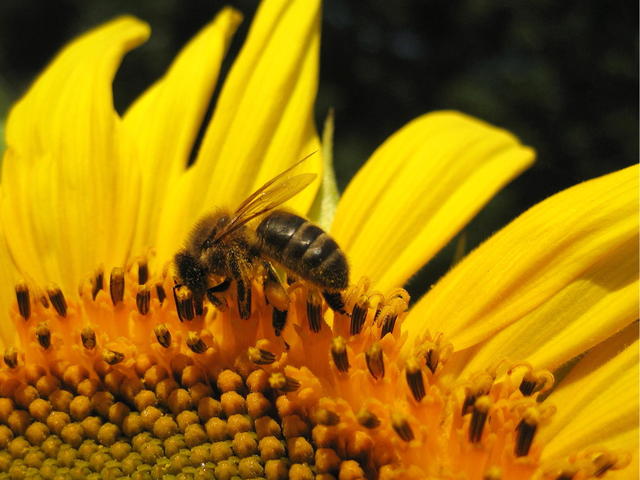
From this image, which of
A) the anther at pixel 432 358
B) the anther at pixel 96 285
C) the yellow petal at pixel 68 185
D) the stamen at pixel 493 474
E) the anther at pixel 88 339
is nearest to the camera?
the stamen at pixel 493 474

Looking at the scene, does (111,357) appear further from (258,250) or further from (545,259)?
(545,259)

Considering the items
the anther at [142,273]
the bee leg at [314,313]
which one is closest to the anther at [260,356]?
the bee leg at [314,313]

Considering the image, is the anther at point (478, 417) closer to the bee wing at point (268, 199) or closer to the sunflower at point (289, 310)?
the sunflower at point (289, 310)

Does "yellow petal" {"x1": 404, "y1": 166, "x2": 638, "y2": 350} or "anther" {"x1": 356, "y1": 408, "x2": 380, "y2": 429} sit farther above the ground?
"yellow petal" {"x1": 404, "y1": 166, "x2": 638, "y2": 350}

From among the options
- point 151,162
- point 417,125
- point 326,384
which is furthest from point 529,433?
point 151,162

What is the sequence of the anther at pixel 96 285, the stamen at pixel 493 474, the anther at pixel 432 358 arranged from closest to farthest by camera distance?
1. the stamen at pixel 493 474
2. the anther at pixel 432 358
3. the anther at pixel 96 285

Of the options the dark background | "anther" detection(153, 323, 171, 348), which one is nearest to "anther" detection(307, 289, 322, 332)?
"anther" detection(153, 323, 171, 348)

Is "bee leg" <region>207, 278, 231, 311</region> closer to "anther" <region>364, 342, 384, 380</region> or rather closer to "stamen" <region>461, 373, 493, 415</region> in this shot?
"anther" <region>364, 342, 384, 380</region>
